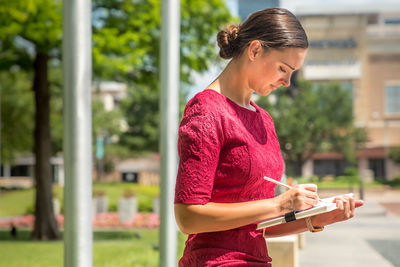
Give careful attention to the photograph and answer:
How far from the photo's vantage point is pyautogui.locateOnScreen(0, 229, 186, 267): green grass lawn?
9.36m

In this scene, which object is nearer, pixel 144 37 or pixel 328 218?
pixel 328 218

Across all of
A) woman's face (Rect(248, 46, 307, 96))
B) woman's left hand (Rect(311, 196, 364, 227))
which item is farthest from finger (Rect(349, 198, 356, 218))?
woman's face (Rect(248, 46, 307, 96))

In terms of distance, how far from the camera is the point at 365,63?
46688 mm

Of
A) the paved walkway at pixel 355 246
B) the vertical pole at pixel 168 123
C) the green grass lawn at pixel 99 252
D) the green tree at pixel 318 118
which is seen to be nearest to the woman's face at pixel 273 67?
the vertical pole at pixel 168 123

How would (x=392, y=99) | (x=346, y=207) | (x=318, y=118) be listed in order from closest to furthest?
(x=346, y=207), (x=318, y=118), (x=392, y=99)

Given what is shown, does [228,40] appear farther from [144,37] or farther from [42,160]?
[42,160]

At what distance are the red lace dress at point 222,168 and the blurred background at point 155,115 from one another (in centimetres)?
38

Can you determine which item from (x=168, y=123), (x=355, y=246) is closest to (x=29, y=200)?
(x=355, y=246)

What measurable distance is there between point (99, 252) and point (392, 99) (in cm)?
4094

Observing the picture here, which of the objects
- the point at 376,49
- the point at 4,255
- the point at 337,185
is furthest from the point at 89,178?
the point at 376,49

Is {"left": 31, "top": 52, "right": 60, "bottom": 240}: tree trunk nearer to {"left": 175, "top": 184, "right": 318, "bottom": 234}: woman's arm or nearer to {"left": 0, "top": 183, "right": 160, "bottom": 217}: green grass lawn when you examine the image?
{"left": 0, "top": 183, "right": 160, "bottom": 217}: green grass lawn

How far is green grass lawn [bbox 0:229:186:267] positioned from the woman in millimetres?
7343

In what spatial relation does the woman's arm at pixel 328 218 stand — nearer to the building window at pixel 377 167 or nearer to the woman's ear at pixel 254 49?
the woman's ear at pixel 254 49

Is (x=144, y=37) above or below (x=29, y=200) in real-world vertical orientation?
above
